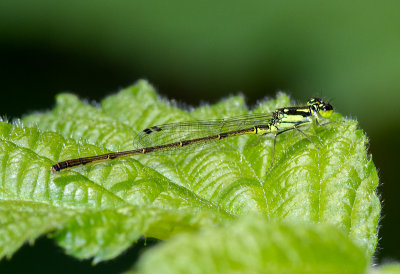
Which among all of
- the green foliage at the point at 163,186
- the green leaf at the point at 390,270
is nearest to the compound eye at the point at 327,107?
the green foliage at the point at 163,186

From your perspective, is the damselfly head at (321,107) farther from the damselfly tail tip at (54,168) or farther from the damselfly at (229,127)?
the damselfly tail tip at (54,168)

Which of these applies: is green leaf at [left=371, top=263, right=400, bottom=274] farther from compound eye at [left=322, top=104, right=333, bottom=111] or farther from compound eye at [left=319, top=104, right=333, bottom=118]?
compound eye at [left=322, top=104, right=333, bottom=111]

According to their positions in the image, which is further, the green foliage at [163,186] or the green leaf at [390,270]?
the green foliage at [163,186]

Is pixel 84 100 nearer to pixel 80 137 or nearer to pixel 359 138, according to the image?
pixel 80 137

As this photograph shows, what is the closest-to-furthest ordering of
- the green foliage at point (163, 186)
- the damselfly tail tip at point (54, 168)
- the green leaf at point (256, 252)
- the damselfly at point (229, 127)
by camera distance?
the green leaf at point (256, 252) → the green foliage at point (163, 186) → the damselfly tail tip at point (54, 168) → the damselfly at point (229, 127)

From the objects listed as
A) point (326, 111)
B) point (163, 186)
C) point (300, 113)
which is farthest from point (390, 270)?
point (300, 113)

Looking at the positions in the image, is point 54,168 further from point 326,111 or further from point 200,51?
point 200,51

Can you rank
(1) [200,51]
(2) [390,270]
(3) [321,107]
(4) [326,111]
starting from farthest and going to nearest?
(1) [200,51]
(3) [321,107]
(4) [326,111]
(2) [390,270]
